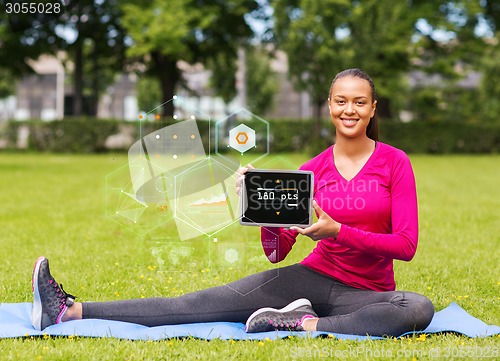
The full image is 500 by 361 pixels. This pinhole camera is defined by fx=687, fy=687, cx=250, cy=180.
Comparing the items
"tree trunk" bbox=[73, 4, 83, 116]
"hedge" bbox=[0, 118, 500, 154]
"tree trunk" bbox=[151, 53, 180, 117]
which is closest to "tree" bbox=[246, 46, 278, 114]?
"tree trunk" bbox=[151, 53, 180, 117]

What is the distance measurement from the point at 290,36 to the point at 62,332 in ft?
61.5

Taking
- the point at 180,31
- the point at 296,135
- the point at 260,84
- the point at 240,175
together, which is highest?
the point at 260,84

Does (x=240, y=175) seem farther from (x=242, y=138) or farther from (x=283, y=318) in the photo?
(x=283, y=318)

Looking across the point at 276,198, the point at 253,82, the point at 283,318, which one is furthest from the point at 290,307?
the point at 253,82

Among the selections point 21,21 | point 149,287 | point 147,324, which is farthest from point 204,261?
point 21,21

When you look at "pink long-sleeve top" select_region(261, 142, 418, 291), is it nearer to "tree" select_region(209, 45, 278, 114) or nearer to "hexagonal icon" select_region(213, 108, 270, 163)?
"hexagonal icon" select_region(213, 108, 270, 163)

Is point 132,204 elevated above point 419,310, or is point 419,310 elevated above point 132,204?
point 132,204

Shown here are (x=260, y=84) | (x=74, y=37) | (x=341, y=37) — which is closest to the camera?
(x=341, y=37)

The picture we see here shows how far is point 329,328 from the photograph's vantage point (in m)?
3.79

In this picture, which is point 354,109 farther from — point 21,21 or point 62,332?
point 21,21

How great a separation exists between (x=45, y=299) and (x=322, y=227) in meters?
1.66

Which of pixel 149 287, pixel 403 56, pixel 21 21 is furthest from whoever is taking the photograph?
pixel 403 56

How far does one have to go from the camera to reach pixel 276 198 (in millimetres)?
3436

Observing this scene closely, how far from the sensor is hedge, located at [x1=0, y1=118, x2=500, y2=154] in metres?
27.2
